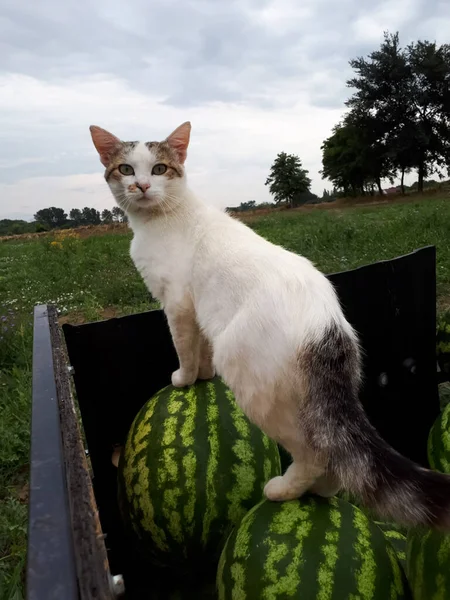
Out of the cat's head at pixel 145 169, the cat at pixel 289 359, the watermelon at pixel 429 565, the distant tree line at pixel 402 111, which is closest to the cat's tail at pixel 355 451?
the cat at pixel 289 359

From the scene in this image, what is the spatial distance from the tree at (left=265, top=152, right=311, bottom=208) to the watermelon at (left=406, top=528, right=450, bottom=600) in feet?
145

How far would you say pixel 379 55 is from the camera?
96.4ft

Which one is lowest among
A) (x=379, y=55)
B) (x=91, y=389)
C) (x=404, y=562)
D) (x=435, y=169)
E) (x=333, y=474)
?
(x=404, y=562)

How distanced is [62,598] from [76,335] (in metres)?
1.17

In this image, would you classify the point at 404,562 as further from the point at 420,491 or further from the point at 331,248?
the point at 331,248

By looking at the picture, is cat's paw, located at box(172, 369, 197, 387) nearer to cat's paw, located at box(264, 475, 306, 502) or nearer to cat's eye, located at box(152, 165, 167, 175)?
cat's paw, located at box(264, 475, 306, 502)

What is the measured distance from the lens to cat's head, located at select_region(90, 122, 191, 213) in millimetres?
1700

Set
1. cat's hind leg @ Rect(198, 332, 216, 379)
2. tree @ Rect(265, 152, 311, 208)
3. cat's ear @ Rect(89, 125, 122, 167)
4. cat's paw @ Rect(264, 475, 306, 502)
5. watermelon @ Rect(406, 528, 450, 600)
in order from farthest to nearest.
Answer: tree @ Rect(265, 152, 311, 208)
cat's ear @ Rect(89, 125, 122, 167)
cat's hind leg @ Rect(198, 332, 216, 379)
cat's paw @ Rect(264, 475, 306, 502)
watermelon @ Rect(406, 528, 450, 600)

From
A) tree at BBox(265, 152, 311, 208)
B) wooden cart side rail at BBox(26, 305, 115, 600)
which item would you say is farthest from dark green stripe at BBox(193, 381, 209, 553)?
tree at BBox(265, 152, 311, 208)

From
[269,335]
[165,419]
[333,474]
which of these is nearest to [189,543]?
[165,419]

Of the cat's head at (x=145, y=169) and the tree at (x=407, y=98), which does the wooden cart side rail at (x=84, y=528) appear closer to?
the cat's head at (x=145, y=169)

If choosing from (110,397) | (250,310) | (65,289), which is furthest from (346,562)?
(65,289)

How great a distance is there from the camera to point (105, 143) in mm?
1851

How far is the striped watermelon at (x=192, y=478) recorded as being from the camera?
1.29 m
